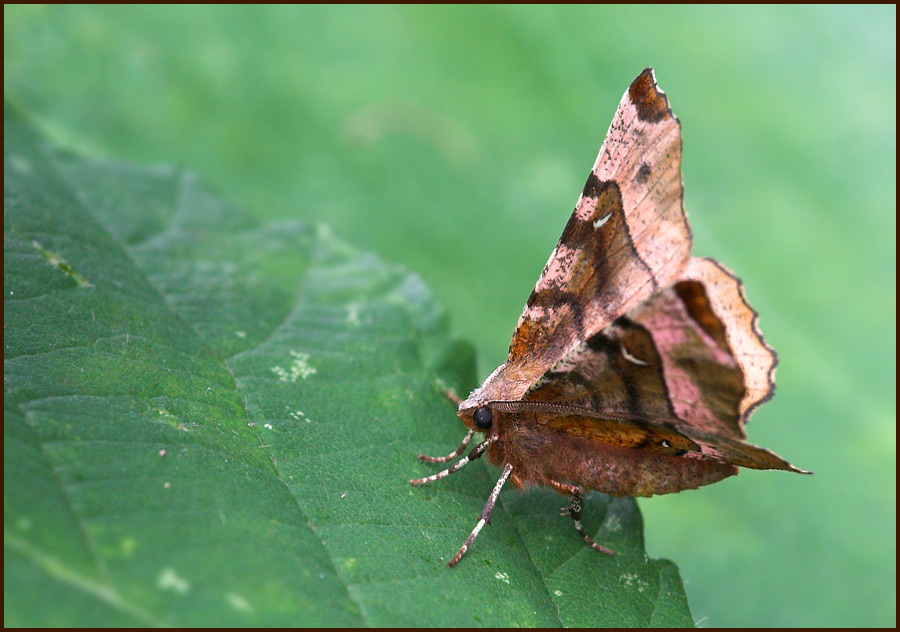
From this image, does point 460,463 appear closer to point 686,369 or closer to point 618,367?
point 618,367

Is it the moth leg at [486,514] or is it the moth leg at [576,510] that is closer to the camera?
the moth leg at [486,514]

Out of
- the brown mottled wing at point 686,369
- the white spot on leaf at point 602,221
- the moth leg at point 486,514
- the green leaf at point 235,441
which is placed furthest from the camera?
the white spot on leaf at point 602,221

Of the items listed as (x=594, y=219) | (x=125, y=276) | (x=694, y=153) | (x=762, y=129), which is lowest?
(x=125, y=276)

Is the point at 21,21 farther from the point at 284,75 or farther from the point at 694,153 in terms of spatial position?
the point at 694,153

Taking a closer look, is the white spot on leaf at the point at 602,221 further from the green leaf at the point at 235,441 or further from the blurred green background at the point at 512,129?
the blurred green background at the point at 512,129

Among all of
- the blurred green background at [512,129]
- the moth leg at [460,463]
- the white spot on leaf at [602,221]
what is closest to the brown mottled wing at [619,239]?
the white spot on leaf at [602,221]

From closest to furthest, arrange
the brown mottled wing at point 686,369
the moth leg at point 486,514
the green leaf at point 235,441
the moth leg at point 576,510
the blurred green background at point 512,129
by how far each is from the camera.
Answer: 1. the green leaf at point 235,441
2. the brown mottled wing at point 686,369
3. the moth leg at point 486,514
4. the moth leg at point 576,510
5. the blurred green background at point 512,129

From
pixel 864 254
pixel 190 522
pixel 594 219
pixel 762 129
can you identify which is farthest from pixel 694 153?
pixel 190 522

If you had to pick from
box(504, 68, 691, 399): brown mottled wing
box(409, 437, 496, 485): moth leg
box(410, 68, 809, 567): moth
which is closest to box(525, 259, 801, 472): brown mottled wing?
box(410, 68, 809, 567): moth
